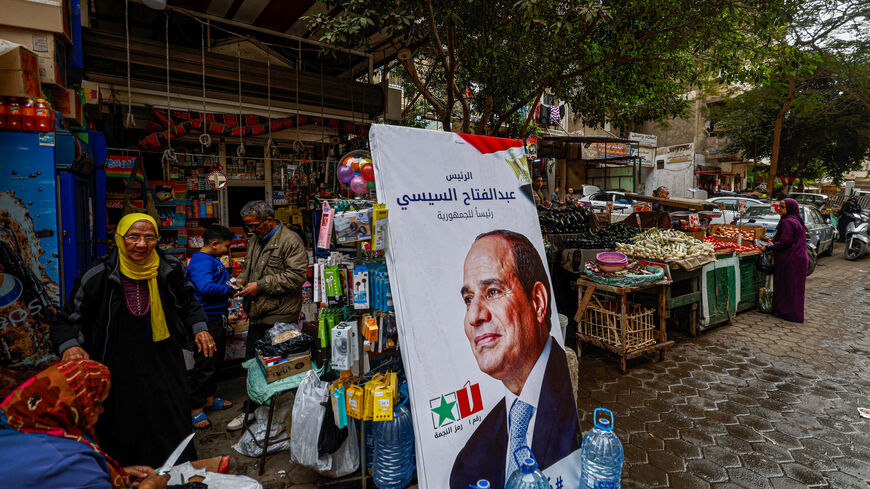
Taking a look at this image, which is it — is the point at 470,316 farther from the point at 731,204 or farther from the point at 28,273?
the point at 731,204

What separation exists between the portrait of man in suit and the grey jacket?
1987mm

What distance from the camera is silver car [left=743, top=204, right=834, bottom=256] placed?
34.8ft

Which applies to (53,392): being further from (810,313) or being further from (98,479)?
(810,313)

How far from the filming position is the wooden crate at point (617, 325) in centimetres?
461

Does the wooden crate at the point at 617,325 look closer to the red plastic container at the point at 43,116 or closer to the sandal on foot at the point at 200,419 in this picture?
the sandal on foot at the point at 200,419

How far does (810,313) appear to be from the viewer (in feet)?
22.3

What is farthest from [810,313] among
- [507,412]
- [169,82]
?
[169,82]

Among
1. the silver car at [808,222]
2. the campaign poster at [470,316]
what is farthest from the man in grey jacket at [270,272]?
the silver car at [808,222]

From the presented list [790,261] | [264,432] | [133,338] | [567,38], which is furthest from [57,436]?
[790,261]

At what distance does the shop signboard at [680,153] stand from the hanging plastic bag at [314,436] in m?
24.0

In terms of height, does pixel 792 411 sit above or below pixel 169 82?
below

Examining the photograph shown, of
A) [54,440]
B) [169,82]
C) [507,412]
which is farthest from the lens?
[169,82]

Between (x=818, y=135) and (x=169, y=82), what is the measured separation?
22908mm

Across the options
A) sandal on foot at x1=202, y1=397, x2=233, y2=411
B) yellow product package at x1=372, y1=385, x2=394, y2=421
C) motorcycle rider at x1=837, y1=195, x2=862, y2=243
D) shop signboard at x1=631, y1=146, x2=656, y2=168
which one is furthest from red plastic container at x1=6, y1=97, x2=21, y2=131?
shop signboard at x1=631, y1=146, x2=656, y2=168
